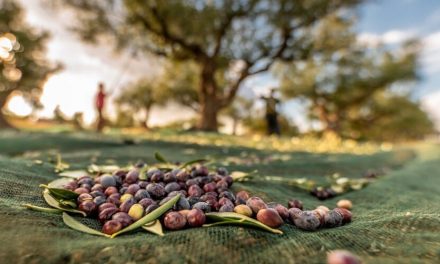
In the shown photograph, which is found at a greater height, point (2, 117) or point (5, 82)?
point (5, 82)

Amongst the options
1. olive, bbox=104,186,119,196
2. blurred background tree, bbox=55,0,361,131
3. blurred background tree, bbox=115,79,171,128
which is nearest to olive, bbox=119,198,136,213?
olive, bbox=104,186,119,196

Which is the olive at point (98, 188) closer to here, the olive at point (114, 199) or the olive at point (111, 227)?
the olive at point (114, 199)

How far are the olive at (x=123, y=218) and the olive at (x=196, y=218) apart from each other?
19cm

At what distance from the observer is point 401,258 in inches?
37.2

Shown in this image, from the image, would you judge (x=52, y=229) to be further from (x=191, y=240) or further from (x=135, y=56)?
(x=135, y=56)

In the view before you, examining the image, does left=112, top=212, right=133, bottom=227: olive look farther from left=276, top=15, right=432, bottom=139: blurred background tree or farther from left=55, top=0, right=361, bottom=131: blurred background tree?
left=276, top=15, right=432, bottom=139: blurred background tree

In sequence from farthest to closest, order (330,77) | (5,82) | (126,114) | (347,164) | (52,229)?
(126,114), (330,77), (5,82), (347,164), (52,229)

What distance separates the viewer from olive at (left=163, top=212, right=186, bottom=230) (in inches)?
45.4

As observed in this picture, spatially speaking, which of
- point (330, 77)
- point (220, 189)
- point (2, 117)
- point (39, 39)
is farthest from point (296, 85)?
point (220, 189)

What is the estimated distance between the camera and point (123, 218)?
45.4 inches

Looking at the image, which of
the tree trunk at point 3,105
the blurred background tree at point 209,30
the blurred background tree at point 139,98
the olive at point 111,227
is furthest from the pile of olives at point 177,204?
the blurred background tree at point 139,98

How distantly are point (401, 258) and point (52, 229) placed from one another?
0.99 metres

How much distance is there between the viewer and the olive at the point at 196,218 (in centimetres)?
117

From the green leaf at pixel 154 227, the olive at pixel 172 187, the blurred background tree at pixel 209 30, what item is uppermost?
the blurred background tree at pixel 209 30
